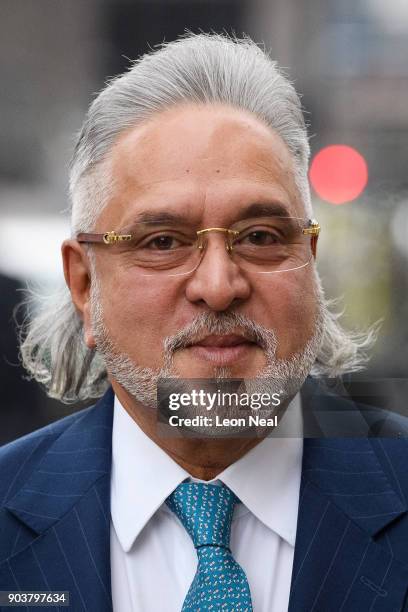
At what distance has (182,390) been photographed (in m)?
1.59

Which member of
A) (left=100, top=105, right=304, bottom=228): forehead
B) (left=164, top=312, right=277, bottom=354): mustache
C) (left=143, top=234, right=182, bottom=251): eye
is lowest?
(left=164, top=312, right=277, bottom=354): mustache

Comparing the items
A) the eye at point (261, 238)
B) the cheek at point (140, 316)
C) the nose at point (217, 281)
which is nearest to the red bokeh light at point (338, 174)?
the eye at point (261, 238)

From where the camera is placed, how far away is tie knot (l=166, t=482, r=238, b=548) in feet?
5.41

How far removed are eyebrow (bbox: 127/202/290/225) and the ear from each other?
0.21 metres

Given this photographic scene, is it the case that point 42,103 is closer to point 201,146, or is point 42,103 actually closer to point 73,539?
point 201,146

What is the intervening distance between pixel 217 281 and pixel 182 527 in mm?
552

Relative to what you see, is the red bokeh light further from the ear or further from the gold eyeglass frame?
the ear

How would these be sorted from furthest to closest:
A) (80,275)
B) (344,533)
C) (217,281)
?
(80,275) → (344,533) → (217,281)

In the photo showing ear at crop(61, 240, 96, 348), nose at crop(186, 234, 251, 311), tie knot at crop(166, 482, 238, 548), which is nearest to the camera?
nose at crop(186, 234, 251, 311)

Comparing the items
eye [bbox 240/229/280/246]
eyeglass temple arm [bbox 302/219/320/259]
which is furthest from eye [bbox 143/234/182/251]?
eyeglass temple arm [bbox 302/219/320/259]

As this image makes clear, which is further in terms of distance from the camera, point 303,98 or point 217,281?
point 303,98

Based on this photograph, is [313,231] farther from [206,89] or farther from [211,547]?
[211,547]

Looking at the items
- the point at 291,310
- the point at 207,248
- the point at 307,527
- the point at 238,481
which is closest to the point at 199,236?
the point at 207,248

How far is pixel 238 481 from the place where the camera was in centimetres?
173
